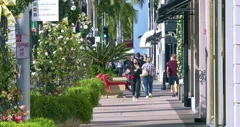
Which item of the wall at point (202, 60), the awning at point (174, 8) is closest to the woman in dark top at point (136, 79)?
the awning at point (174, 8)

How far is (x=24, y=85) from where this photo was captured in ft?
40.0

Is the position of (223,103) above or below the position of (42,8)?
below

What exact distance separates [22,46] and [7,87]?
122 cm

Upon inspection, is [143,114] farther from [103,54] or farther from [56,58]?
[103,54]

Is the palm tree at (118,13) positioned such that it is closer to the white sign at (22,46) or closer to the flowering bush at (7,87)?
the white sign at (22,46)

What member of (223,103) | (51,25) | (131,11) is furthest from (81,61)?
(131,11)

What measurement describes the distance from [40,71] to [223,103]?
19.8 ft

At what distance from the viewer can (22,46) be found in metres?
12.3

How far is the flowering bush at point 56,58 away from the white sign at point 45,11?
4.62 m

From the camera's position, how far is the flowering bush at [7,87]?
11077mm

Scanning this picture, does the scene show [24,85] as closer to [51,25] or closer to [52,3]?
[52,3]
